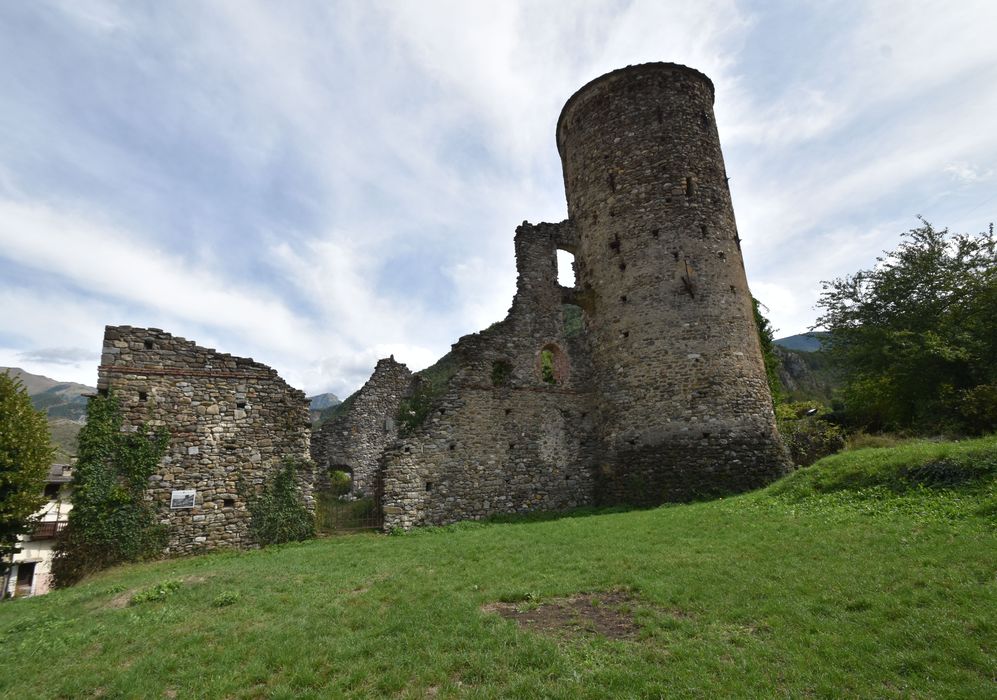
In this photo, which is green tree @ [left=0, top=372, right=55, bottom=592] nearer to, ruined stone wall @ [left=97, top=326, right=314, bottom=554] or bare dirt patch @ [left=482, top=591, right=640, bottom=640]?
Result: ruined stone wall @ [left=97, top=326, right=314, bottom=554]

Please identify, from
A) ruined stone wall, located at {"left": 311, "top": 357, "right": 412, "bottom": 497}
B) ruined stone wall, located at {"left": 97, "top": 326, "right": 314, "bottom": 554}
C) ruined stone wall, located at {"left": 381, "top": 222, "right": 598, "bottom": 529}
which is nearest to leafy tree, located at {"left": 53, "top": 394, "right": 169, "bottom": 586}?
ruined stone wall, located at {"left": 97, "top": 326, "right": 314, "bottom": 554}

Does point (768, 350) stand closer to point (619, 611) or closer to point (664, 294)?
point (664, 294)

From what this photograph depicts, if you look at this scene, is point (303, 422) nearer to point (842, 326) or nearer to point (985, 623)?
point (985, 623)

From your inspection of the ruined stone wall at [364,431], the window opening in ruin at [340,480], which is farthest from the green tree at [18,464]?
the window opening in ruin at [340,480]

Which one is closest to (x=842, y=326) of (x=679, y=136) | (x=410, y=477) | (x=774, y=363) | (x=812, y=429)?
(x=774, y=363)

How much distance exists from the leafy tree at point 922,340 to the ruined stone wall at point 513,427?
11520 mm

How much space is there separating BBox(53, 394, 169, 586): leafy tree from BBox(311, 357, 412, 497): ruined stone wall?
799cm

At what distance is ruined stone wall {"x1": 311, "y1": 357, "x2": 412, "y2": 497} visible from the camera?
21406 millimetres

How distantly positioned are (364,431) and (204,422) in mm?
9060

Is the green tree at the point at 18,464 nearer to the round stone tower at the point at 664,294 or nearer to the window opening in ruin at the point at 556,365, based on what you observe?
the window opening in ruin at the point at 556,365

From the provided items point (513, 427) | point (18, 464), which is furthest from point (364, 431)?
point (18, 464)

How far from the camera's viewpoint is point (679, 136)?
60.2 ft

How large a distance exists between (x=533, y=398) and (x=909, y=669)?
13382mm

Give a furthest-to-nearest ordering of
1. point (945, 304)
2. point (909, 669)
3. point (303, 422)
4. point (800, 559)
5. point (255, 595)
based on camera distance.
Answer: point (945, 304) → point (303, 422) → point (255, 595) → point (800, 559) → point (909, 669)
